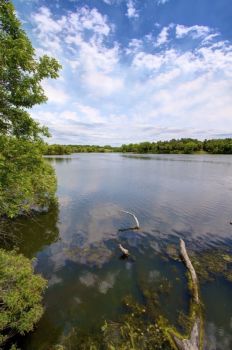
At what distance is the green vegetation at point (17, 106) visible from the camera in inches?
274

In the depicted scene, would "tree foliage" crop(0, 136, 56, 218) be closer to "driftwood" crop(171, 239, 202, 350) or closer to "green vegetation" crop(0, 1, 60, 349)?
"green vegetation" crop(0, 1, 60, 349)

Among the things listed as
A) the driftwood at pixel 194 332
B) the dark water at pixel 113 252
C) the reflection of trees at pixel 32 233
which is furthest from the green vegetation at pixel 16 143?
the reflection of trees at pixel 32 233

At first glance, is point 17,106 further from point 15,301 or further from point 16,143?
point 15,301

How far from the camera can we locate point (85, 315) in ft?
29.0

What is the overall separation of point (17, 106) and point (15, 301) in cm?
769

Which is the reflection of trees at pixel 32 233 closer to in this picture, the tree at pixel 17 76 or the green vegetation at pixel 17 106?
the green vegetation at pixel 17 106

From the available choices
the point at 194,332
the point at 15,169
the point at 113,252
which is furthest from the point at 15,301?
the point at 113,252

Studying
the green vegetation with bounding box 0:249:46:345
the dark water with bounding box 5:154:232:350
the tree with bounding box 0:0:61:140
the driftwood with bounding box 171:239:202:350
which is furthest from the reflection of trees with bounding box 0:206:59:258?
the driftwood with bounding box 171:239:202:350

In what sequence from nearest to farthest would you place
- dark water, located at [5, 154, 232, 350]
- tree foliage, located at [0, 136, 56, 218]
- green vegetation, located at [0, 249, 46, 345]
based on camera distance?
green vegetation, located at [0, 249, 46, 345] → tree foliage, located at [0, 136, 56, 218] → dark water, located at [5, 154, 232, 350]

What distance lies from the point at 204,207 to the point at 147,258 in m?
14.6

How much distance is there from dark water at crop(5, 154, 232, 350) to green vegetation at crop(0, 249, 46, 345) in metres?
0.94

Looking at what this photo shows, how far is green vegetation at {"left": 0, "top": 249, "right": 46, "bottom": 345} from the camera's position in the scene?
270 inches

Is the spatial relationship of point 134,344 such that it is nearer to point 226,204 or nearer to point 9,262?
point 9,262

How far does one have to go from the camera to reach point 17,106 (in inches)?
324
